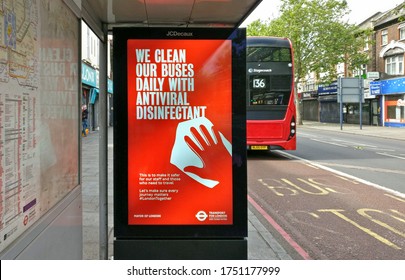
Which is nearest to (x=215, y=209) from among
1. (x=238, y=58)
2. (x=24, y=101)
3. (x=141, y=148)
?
(x=141, y=148)

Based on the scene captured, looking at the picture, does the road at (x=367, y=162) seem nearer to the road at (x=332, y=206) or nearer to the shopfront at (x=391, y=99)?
the road at (x=332, y=206)

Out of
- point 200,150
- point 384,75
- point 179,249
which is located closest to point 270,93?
point 200,150

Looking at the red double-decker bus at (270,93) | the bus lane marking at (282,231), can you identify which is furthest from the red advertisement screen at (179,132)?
the red double-decker bus at (270,93)

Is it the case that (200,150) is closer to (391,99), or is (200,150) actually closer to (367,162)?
(367,162)

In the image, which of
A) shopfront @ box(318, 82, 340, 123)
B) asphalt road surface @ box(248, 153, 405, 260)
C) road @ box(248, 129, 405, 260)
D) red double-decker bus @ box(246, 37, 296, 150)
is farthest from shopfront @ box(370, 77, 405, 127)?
asphalt road surface @ box(248, 153, 405, 260)

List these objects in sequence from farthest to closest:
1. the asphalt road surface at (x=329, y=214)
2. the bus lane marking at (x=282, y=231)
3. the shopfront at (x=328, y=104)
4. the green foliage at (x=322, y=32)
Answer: the shopfront at (x=328, y=104)
the green foliage at (x=322, y=32)
the asphalt road surface at (x=329, y=214)
the bus lane marking at (x=282, y=231)

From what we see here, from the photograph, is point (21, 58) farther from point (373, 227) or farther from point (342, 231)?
point (373, 227)

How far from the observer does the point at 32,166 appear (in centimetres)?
204

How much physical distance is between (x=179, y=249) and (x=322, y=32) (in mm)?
37590

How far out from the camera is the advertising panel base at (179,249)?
3.42 m

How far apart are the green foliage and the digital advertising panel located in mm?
35636

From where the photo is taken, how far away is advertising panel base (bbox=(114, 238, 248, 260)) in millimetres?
3424

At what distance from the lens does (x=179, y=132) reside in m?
3.42

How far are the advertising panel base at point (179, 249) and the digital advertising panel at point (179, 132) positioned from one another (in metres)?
0.07
